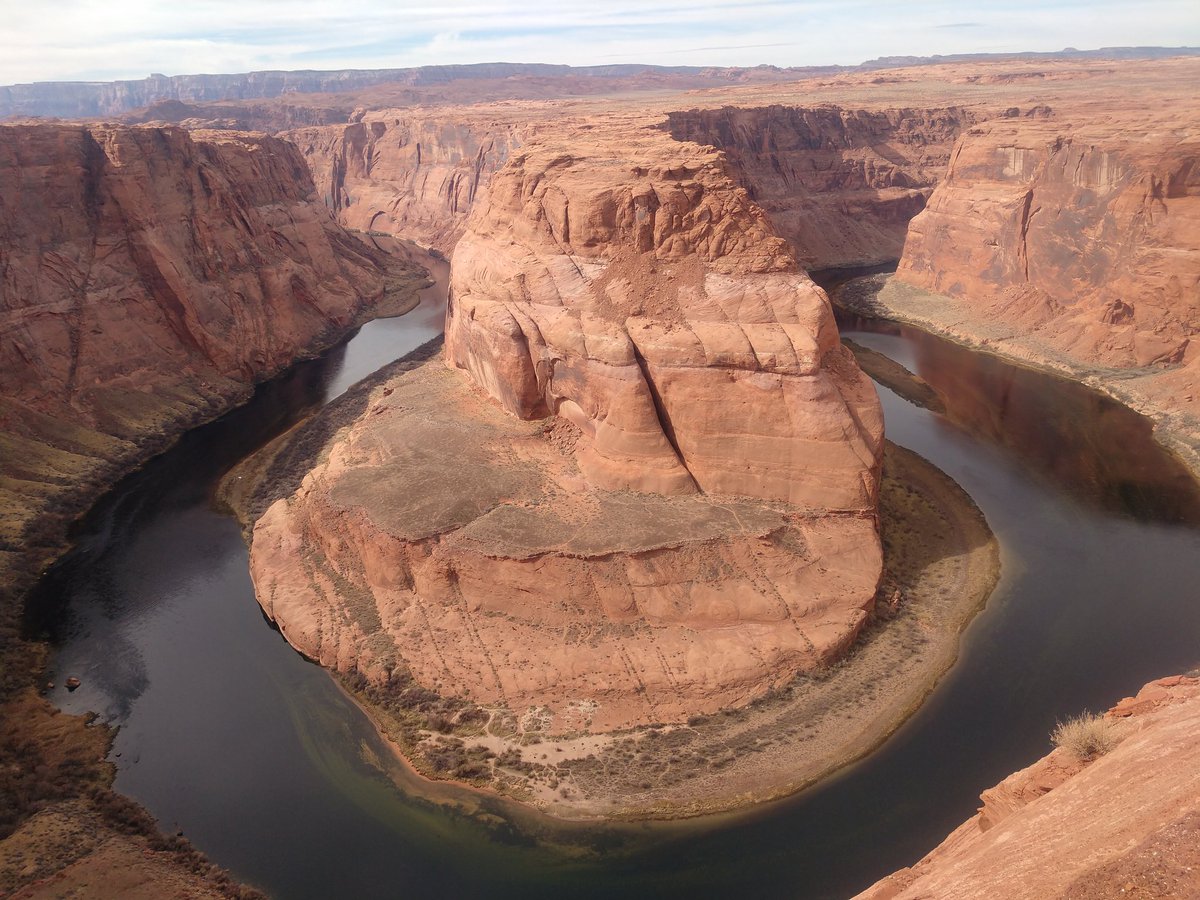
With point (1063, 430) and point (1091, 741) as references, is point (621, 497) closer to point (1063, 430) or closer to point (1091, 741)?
point (1091, 741)

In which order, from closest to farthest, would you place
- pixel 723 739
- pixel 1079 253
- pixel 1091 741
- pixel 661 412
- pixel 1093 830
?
pixel 1093 830 < pixel 1091 741 < pixel 723 739 < pixel 661 412 < pixel 1079 253

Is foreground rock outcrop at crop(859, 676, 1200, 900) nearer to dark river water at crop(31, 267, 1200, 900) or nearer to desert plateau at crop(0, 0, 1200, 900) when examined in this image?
desert plateau at crop(0, 0, 1200, 900)

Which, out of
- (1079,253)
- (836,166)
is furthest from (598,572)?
(836,166)

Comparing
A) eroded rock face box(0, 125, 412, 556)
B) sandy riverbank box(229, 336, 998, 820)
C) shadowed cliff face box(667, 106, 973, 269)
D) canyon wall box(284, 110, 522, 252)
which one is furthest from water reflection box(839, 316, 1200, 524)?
canyon wall box(284, 110, 522, 252)


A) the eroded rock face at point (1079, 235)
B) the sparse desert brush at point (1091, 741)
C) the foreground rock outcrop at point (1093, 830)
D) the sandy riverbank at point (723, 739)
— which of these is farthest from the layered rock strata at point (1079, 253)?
the foreground rock outcrop at point (1093, 830)

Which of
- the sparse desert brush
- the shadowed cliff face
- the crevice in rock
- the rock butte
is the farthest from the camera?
the shadowed cliff face

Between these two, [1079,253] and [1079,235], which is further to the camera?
[1079,253]
